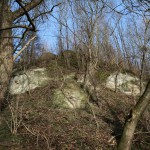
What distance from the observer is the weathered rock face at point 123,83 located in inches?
525

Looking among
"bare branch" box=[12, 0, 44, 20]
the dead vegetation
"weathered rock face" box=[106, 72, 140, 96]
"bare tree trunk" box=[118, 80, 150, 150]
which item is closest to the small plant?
the dead vegetation

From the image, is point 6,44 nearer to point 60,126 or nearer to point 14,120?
point 14,120

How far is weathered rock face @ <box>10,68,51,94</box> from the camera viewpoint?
11.8 m

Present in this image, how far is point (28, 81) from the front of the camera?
Answer: 472 inches

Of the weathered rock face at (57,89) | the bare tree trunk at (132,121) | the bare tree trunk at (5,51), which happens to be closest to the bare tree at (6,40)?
the bare tree trunk at (5,51)

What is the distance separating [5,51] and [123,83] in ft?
23.4

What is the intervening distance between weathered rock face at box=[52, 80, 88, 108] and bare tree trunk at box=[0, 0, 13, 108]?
2.49m

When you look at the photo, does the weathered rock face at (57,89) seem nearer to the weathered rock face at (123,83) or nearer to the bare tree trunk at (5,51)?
the weathered rock face at (123,83)

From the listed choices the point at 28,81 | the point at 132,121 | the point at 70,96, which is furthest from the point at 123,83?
the point at 132,121

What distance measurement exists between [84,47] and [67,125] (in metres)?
5.11

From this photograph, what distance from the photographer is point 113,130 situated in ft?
29.1

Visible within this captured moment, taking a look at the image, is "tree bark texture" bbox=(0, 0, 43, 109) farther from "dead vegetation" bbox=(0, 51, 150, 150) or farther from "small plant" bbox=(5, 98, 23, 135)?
"small plant" bbox=(5, 98, 23, 135)

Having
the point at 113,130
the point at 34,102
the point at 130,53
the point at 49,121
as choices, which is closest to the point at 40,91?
the point at 34,102

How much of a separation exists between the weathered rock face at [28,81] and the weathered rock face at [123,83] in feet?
10.6
